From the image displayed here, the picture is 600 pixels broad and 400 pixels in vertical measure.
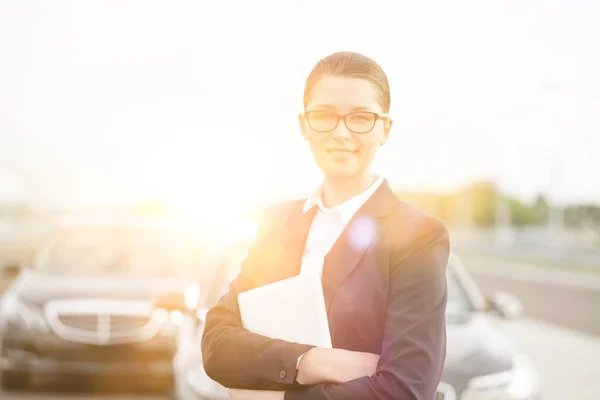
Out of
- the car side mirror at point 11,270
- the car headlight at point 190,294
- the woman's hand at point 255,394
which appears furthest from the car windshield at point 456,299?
the car side mirror at point 11,270

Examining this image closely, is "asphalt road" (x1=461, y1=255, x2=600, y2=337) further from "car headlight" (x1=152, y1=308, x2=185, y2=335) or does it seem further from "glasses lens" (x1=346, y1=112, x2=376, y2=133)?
"glasses lens" (x1=346, y1=112, x2=376, y2=133)

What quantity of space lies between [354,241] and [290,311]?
24cm

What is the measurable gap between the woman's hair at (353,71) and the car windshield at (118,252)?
6.90 metres

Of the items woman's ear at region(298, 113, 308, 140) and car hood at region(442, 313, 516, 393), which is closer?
woman's ear at region(298, 113, 308, 140)

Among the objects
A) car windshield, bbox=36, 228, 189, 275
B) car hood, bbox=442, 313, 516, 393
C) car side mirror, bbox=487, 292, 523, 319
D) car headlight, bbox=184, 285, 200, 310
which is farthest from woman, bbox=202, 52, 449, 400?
car windshield, bbox=36, 228, 189, 275

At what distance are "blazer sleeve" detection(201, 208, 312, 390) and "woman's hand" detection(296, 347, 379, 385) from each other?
44mm

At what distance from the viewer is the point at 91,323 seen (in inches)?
344

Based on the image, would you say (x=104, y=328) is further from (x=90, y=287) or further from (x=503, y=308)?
(x=503, y=308)

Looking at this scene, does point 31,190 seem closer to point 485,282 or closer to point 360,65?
point 485,282

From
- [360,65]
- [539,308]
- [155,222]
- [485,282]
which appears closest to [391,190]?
[360,65]

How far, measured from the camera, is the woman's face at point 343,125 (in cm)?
262

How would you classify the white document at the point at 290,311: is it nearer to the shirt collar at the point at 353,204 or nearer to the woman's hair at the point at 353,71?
the shirt collar at the point at 353,204

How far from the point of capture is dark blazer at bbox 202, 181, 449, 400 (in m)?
2.54

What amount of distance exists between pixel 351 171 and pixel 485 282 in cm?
3078
